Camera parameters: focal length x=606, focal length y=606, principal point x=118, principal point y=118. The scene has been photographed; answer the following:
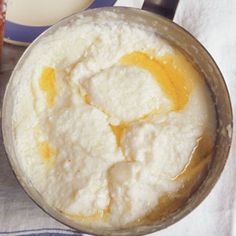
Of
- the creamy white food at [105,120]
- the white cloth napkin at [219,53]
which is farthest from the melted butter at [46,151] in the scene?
the white cloth napkin at [219,53]

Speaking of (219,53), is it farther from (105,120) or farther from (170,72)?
(105,120)

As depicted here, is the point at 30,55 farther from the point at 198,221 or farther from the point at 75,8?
the point at 198,221

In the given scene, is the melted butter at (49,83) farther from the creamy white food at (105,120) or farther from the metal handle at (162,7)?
the metal handle at (162,7)

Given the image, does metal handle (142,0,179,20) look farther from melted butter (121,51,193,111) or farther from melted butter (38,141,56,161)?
melted butter (38,141,56,161)

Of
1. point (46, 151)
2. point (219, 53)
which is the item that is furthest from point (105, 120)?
point (219, 53)

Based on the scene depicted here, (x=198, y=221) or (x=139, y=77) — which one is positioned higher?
(x=139, y=77)

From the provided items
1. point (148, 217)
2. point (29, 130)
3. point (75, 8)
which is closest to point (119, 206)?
point (148, 217)

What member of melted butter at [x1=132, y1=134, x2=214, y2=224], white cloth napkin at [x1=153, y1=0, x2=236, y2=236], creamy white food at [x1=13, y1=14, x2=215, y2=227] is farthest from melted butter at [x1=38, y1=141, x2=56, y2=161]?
white cloth napkin at [x1=153, y1=0, x2=236, y2=236]
